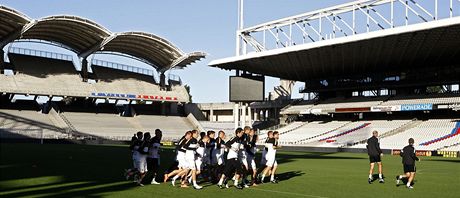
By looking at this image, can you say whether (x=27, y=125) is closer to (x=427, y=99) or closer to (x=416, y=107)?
(x=416, y=107)

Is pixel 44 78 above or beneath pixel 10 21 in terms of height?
beneath

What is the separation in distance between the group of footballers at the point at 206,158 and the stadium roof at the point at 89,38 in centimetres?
4737

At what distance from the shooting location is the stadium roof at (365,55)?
4634 centimetres

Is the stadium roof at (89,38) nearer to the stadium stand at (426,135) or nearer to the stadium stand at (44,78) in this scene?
the stadium stand at (44,78)

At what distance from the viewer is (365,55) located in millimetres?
56375

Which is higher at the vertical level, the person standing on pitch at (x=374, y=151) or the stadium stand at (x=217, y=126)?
the stadium stand at (x=217, y=126)

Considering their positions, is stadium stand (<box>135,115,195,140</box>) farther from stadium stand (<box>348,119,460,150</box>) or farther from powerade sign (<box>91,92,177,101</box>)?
stadium stand (<box>348,119,460,150</box>)

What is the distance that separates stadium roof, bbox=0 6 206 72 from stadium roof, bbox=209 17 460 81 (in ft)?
48.6

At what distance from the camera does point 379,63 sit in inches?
2372

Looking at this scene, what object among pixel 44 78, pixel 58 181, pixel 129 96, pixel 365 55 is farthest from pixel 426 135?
pixel 44 78

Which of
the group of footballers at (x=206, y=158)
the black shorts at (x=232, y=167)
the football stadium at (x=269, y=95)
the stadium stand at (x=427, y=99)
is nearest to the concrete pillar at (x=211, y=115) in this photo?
the football stadium at (x=269, y=95)

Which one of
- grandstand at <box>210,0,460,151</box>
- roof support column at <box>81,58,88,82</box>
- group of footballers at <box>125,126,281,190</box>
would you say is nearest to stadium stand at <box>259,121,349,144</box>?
grandstand at <box>210,0,460,151</box>

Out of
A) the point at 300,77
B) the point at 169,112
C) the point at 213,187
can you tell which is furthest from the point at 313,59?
the point at 213,187

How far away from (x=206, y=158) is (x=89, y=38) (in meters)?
55.2
